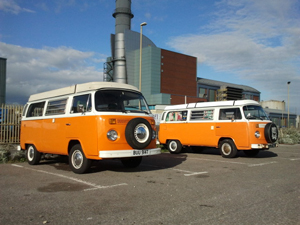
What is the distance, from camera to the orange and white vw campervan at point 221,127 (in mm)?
12250

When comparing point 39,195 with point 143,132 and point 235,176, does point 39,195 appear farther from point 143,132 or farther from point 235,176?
point 235,176

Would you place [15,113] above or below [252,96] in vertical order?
below

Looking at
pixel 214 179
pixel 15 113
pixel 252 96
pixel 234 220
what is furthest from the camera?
pixel 252 96

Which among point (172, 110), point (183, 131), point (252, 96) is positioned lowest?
point (183, 131)

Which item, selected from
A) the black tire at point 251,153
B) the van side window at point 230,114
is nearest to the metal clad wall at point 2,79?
the van side window at point 230,114

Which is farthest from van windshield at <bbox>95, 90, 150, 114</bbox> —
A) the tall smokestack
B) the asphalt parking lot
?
the tall smokestack

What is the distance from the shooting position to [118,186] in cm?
680

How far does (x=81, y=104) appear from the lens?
8602mm

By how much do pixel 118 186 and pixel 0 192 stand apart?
2.46m

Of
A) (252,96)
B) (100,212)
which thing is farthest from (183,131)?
(252,96)

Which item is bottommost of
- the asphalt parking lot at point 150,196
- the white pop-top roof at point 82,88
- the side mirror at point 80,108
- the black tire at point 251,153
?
the asphalt parking lot at point 150,196

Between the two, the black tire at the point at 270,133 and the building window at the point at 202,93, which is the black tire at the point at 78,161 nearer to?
the black tire at the point at 270,133

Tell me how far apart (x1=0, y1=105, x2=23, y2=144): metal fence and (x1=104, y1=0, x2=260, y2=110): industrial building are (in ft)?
154

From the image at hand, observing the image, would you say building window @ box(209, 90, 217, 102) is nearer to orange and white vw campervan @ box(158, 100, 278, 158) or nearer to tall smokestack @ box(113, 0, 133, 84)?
tall smokestack @ box(113, 0, 133, 84)
